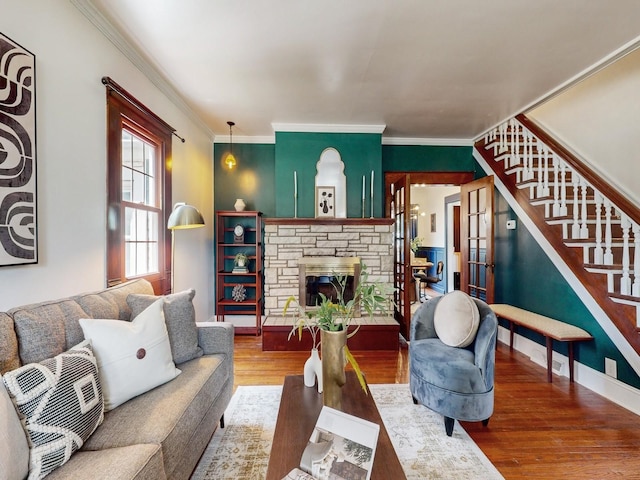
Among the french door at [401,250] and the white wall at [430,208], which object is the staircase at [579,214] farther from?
the white wall at [430,208]

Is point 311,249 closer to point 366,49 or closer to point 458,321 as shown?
point 458,321

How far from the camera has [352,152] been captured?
4.13 meters

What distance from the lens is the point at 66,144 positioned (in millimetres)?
1788

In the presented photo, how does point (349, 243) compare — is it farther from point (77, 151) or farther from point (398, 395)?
point (77, 151)

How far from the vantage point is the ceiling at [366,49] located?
1944 millimetres

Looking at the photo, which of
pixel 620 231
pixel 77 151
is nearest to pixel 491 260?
pixel 620 231

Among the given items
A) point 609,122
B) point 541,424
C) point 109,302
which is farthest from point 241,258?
point 609,122

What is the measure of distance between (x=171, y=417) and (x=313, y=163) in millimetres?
3383

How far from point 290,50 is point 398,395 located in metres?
3.00

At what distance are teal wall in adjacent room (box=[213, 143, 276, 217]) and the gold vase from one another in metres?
3.24

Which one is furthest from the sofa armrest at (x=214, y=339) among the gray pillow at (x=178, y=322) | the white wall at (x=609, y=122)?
the white wall at (x=609, y=122)

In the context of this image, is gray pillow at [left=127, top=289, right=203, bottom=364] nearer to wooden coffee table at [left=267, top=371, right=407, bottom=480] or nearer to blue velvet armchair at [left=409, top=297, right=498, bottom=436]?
wooden coffee table at [left=267, top=371, right=407, bottom=480]

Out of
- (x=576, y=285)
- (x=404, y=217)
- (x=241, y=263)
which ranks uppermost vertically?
(x=404, y=217)

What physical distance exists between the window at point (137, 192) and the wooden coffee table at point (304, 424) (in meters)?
1.60
